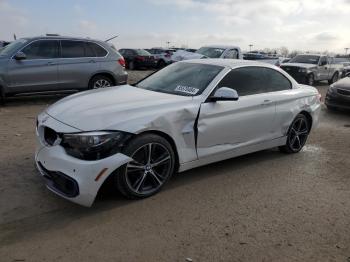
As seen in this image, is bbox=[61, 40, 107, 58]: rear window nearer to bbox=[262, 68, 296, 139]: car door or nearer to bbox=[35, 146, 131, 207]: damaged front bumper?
bbox=[262, 68, 296, 139]: car door

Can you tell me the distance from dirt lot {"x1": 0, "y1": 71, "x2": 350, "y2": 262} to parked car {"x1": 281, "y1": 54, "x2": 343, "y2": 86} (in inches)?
530

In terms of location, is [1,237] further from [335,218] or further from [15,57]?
[15,57]

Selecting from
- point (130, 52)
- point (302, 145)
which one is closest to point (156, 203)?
point (302, 145)

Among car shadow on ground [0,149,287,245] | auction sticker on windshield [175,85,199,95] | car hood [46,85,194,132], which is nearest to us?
car shadow on ground [0,149,287,245]

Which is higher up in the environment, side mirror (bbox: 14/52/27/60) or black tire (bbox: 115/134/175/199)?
side mirror (bbox: 14/52/27/60)

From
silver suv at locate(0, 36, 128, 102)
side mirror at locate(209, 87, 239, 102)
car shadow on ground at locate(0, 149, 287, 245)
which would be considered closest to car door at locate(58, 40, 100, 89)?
silver suv at locate(0, 36, 128, 102)

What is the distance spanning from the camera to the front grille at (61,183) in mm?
4008

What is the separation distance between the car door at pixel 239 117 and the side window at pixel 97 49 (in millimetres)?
6011

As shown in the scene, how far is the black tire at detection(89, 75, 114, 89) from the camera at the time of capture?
35.6 feet

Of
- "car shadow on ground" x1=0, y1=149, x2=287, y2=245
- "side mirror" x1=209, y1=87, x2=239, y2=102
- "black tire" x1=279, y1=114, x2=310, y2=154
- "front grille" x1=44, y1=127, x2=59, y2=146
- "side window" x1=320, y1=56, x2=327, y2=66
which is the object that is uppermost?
"side mirror" x1=209, y1=87, x2=239, y2=102

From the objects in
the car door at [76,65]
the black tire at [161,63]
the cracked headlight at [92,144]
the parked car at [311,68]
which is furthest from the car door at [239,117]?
the black tire at [161,63]

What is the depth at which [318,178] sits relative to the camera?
5590 mm

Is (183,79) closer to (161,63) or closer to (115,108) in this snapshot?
(115,108)

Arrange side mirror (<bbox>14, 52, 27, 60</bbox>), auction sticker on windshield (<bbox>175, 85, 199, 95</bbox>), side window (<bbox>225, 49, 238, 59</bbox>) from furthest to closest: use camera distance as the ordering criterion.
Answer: side window (<bbox>225, 49, 238, 59</bbox>), side mirror (<bbox>14, 52, 27, 60</bbox>), auction sticker on windshield (<bbox>175, 85, 199, 95</bbox>)
